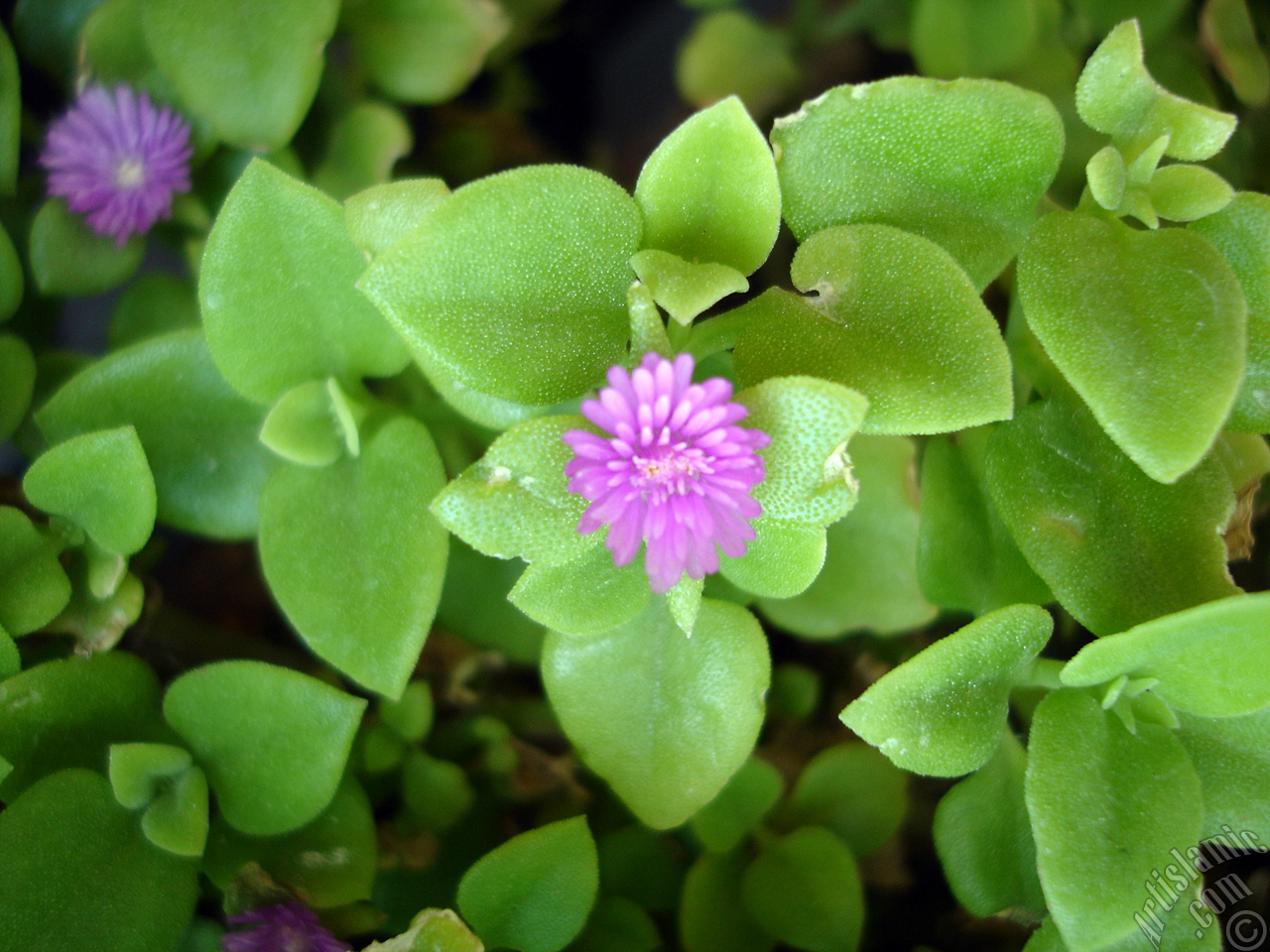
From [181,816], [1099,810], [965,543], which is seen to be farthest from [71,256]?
[1099,810]

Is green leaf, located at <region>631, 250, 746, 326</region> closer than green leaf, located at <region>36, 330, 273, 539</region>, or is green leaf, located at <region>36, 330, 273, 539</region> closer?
green leaf, located at <region>631, 250, 746, 326</region>

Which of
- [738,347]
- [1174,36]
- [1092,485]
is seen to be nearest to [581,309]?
[738,347]

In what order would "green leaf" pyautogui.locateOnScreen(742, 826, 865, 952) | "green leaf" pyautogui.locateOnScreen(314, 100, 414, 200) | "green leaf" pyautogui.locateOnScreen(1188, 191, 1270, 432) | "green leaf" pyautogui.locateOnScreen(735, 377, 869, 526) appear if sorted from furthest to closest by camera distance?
"green leaf" pyautogui.locateOnScreen(314, 100, 414, 200)
"green leaf" pyautogui.locateOnScreen(742, 826, 865, 952)
"green leaf" pyautogui.locateOnScreen(1188, 191, 1270, 432)
"green leaf" pyautogui.locateOnScreen(735, 377, 869, 526)

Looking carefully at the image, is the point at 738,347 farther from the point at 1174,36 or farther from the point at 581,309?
the point at 1174,36

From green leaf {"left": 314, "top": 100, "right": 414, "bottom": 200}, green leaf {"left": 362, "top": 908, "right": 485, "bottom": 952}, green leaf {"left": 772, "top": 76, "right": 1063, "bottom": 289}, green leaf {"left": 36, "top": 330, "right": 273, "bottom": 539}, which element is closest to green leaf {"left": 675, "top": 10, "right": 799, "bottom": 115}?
green leaf {"left": 314, "top": 100, "right": 414, "bottom": 200}

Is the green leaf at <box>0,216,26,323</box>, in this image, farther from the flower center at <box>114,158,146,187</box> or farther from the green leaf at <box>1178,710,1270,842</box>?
the green leaf at <box>1178,710,1270,842</box>

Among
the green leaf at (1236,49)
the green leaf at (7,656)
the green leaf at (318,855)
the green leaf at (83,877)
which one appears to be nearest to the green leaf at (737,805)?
the green leaf at (318,855)

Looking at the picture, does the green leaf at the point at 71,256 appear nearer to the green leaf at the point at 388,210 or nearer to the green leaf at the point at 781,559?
the green leaf at the point at 388,210
